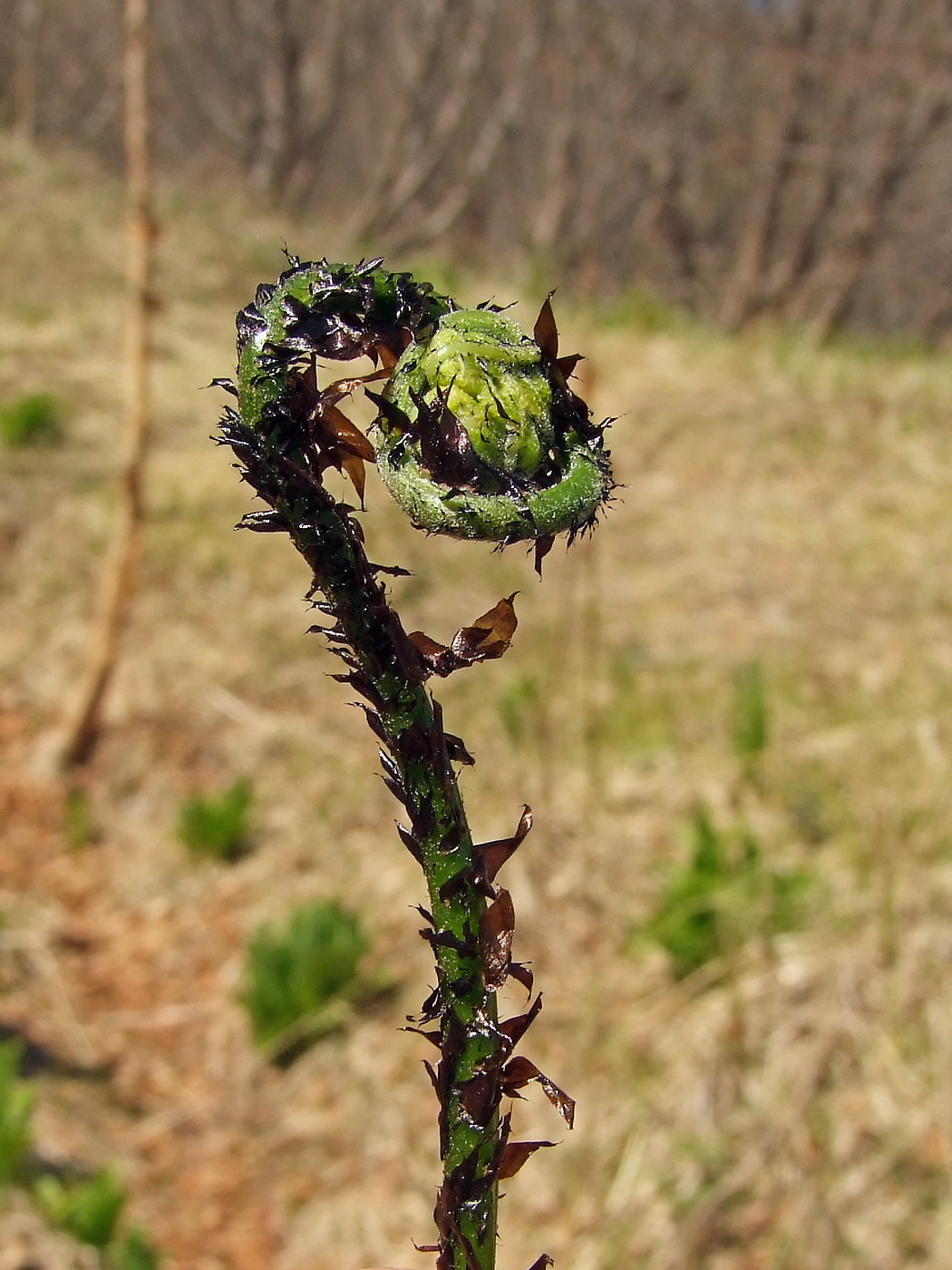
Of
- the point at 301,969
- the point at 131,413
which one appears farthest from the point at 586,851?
the point at 131,413

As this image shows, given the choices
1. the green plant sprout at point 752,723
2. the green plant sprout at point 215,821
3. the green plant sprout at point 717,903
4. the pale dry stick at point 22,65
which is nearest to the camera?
the green plant sprout at point 717,903

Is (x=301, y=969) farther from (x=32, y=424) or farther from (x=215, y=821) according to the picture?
(x=32, y=424)

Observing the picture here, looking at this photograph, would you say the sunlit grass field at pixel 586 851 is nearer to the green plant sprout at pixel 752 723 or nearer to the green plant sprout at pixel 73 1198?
the green plant sprout at pixel 752 723

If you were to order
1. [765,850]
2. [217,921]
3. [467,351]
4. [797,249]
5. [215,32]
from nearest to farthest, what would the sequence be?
[467,351]
[765,850]
[217,921]
[797,249]
[215,32]

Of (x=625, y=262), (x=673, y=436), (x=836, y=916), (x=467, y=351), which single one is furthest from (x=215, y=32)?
(x=467, y=351)

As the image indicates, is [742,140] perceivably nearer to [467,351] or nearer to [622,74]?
[622,74]

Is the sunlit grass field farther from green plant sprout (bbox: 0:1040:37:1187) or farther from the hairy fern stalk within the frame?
the hairy fern stalk

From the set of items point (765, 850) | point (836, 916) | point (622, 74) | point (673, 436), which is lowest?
point (836, 916)

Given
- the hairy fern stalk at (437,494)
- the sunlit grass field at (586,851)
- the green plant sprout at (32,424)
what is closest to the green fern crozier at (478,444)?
the hairy fern stalk at (437,494)
